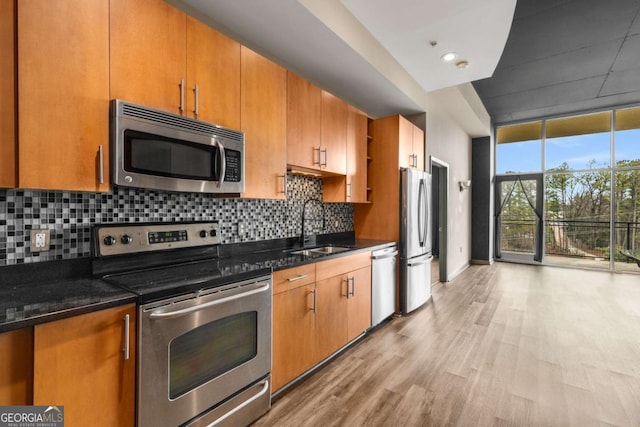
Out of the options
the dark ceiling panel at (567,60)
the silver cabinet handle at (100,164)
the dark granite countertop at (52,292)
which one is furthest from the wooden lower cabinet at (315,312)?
the dark ceiling panel at (567,60)

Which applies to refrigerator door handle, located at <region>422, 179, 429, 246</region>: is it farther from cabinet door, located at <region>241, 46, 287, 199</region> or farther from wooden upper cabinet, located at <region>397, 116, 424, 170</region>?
cabinet door, located at <region>241, 46, 287, 199</region>

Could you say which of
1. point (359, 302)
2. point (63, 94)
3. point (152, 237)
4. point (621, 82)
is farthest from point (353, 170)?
point (621, 82)

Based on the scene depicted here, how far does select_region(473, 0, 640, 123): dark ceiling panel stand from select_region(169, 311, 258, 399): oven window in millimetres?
Answer: 3906

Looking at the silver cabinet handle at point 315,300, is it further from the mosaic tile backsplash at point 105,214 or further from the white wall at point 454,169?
the white wall at point 454,169

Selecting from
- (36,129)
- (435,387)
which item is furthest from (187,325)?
(435,387)

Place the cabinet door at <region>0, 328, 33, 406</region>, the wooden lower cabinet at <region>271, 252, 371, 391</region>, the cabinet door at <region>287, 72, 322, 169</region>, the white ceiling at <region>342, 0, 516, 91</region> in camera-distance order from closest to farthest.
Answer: the cabinet door at <region>0, 328, 33, 406</region> → the wooden lower cabinet at <region>271, 252, 371, 391</region> → the white ceiling at <region>342, 0, 516, 91</region> → the cabinet door at <region>287, 72, 322, 169</region>

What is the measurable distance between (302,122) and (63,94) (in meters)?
1.63

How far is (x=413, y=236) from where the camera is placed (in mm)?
3637

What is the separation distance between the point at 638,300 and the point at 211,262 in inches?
227

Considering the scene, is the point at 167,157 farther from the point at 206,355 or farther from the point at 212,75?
the point at 206,355

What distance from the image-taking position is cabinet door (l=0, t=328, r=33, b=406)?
1.00 metres

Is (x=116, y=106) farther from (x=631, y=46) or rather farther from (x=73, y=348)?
(x=631, y=46)

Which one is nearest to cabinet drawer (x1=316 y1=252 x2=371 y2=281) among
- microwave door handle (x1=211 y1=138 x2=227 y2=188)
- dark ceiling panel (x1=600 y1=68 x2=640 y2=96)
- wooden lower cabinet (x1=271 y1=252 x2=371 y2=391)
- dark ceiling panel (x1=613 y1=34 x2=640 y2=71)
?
wooden lower cabinet (x1=271 y1=252 x2=371 y2=391)

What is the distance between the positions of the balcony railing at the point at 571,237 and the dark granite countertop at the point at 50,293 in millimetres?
7914
